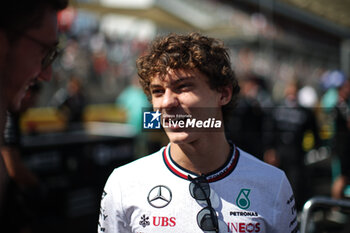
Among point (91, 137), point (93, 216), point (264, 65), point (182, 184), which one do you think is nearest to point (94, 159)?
point (91, 137)

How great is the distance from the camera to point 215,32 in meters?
9.96

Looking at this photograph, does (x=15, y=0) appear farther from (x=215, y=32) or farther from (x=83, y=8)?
(x=215, y=32)

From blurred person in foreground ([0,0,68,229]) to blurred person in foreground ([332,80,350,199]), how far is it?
5407mm

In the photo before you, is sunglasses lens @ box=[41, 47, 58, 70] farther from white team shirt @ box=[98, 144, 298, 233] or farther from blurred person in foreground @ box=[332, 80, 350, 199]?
blurred person in foreground @ box=[332, 80, 350, 199]

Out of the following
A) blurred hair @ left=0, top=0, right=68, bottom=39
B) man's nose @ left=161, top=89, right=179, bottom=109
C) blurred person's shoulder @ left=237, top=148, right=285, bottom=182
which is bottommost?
blurred person's shoulder @ left=237, top=148, right=285, bottom=182

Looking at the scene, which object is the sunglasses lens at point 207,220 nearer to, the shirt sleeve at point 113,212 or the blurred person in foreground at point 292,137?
the shirt sleeve at point 113,212

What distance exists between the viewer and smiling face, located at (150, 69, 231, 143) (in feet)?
5.85

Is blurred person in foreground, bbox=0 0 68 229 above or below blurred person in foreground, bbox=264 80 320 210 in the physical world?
above

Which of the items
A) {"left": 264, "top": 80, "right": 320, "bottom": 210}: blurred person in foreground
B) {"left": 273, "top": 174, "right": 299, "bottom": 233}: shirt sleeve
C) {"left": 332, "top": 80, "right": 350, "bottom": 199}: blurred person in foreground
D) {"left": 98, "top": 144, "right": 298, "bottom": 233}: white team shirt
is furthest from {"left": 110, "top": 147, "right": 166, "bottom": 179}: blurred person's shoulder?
{"left": 264, "top": 80, "right": 320, "bottom": 210}: blurred person in foreground

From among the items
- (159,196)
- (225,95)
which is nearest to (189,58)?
(225,95)

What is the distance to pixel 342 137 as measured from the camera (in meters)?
5.92

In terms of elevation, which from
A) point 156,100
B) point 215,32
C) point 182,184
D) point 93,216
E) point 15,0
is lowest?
point 93,216

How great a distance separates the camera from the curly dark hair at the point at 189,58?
182cm

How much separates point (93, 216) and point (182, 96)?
4.61 m
